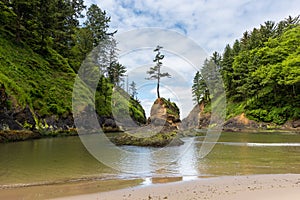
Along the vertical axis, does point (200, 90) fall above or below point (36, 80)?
above

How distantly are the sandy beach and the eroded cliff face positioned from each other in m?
21.4

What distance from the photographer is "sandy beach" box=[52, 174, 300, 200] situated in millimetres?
5430

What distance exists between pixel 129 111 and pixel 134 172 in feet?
114

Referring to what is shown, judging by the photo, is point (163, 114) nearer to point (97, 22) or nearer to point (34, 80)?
point (34, 80)

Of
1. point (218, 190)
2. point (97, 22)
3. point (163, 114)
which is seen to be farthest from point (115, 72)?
point (218, 190)

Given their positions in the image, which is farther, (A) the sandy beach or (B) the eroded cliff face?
(B) the eroded cliff face

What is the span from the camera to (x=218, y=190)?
19.5 feet

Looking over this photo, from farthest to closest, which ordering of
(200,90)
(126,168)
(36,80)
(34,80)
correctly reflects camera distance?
(200,90), (36,80), (34,80), (126,168)

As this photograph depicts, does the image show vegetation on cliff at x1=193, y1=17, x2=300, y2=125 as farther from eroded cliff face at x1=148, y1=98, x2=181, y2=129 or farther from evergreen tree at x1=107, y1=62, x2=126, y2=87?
evergreen tree at x1=107, y1=62, x2=126, y2=87

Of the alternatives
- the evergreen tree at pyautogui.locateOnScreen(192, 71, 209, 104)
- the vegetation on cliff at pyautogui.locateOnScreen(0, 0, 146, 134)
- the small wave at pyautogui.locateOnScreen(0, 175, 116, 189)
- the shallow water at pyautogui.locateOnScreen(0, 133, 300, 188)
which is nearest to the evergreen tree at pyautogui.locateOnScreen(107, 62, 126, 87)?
the vegetation on cliff at pyautogui.locateOnScreen(0, 0, 146, 134)

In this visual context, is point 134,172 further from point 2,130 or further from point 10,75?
point 10,75

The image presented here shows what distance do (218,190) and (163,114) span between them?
2505 centimetres

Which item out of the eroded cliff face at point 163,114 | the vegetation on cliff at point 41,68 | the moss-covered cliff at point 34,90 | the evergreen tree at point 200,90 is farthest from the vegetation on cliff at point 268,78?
the moss-covered cliff at point 34,90

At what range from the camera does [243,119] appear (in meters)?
37.4
